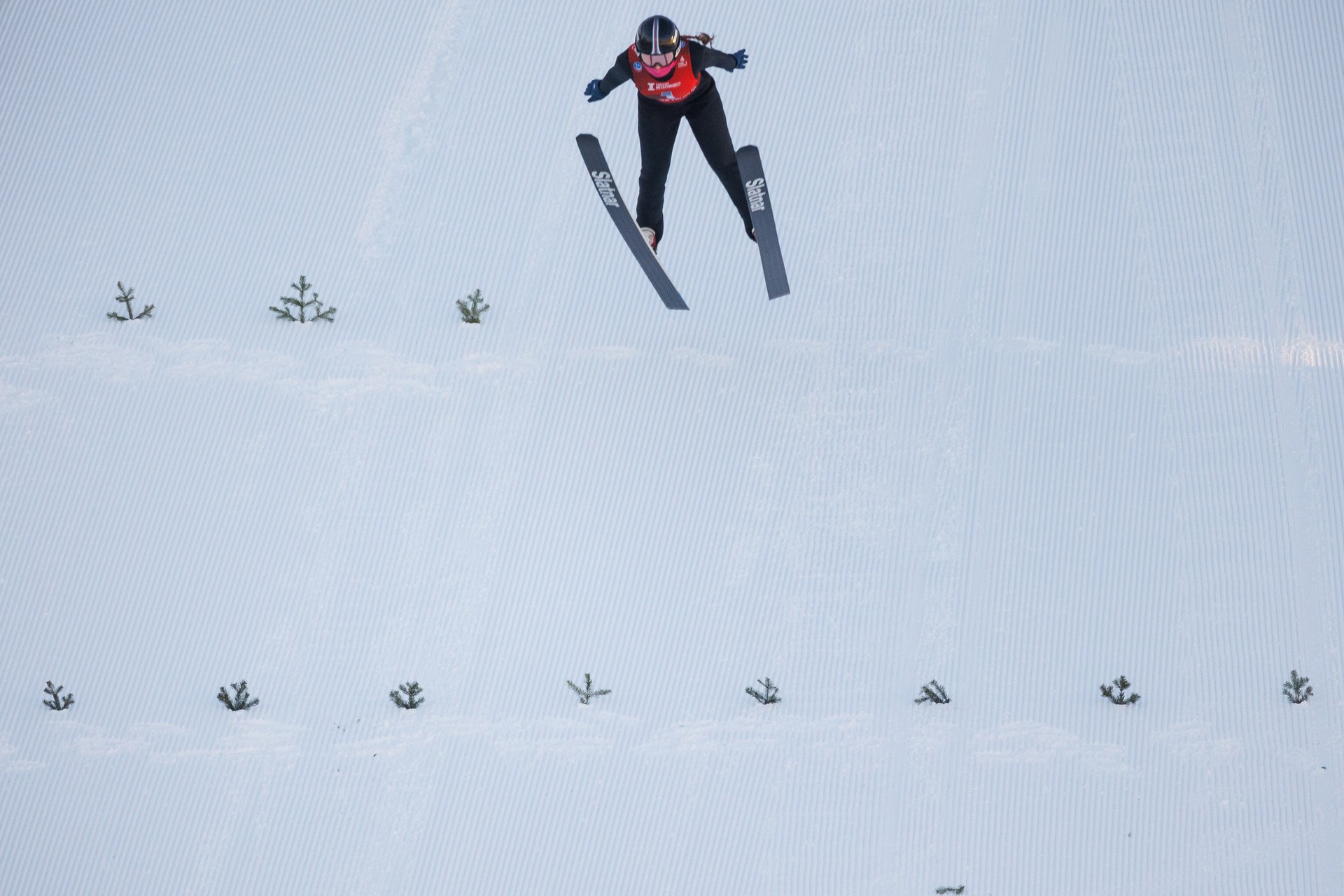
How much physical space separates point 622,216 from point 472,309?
0.85m

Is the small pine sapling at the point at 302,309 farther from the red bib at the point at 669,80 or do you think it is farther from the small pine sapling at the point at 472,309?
the red bib at the point at 669,80

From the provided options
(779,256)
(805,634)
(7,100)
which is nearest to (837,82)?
(779,256)

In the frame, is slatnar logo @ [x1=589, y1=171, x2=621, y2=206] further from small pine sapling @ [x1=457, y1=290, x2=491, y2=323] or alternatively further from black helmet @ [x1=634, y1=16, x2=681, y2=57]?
small pine sapling @ [x1=457, y1=290, x2=491, y2=323]

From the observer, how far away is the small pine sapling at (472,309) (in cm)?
470

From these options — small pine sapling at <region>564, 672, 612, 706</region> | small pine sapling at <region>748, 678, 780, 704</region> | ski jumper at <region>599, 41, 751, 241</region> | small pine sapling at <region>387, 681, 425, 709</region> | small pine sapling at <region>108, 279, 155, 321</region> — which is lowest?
small pine sapling at <region>387, 681, 425, 709</region>

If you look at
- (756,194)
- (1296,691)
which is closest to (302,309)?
(756,194)

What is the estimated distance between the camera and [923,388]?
468 cm

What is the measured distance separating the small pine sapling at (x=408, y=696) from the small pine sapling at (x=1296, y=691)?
138 inches

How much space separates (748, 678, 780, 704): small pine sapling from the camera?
4102mm

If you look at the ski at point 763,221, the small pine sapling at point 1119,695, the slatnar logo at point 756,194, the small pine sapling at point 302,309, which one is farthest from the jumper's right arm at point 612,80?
the small pine sapling at point 1119,695

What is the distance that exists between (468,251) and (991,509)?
8.75 feet

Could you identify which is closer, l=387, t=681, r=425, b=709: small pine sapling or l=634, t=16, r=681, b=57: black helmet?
l=634, t=16, r=681, b=57: black helmet

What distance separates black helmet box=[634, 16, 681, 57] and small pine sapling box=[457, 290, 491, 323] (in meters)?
1.44

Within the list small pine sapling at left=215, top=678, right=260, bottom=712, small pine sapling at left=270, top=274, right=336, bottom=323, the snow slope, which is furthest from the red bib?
small pine sapling at left=215, top=678, right=260, bottom=712
